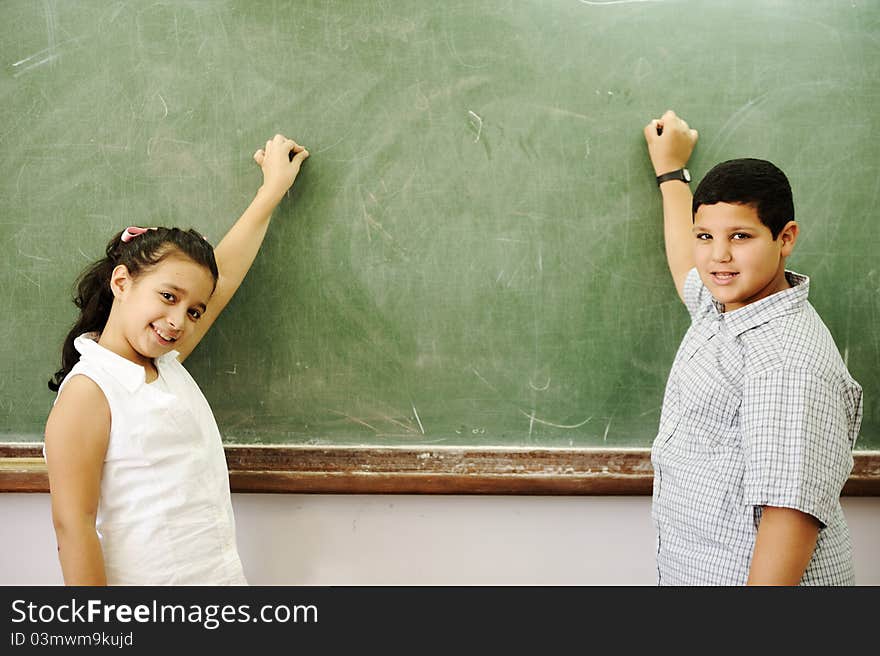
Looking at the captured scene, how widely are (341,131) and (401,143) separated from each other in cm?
13

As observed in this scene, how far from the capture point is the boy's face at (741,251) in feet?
3.72

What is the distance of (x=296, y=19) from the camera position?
150 centimetres

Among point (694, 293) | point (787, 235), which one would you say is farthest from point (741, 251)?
point (694, 293)

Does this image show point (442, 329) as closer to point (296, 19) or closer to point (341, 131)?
point (341, 131)

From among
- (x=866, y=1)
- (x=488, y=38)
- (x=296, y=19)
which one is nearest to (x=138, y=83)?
(x=296, y=19)

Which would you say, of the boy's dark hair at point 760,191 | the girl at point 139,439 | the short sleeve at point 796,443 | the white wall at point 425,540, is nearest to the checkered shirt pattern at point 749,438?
the short sleeve at point 796,443

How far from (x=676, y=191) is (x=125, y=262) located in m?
1.12

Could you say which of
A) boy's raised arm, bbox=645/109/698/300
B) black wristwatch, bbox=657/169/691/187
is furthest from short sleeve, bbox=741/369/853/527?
black wristwatch, bbox=657/169/691/187

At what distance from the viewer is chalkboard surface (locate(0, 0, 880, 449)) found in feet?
4.87

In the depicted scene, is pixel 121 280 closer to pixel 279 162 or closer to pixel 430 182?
pixel 279 162

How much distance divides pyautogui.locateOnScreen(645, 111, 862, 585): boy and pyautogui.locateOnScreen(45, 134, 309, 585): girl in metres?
0.86

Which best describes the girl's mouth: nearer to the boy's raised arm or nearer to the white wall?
the white wall

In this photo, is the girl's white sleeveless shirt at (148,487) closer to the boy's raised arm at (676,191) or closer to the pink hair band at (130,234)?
the pink hair band at (130,234)

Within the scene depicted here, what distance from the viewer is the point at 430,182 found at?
1.52 m
